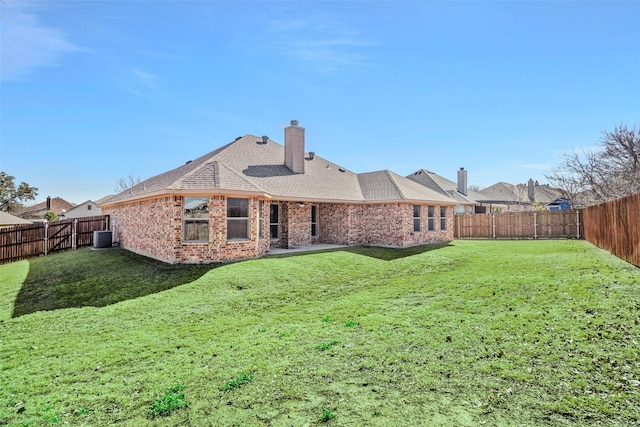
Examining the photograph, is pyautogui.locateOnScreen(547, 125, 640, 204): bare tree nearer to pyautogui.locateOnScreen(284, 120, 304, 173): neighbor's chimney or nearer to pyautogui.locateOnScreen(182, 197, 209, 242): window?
pyautogui.locateOnScreen(284, 120, 304, 173): neighbor's chimney

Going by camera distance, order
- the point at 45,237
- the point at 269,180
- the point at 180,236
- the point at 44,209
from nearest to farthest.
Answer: the point at 180,236 → the point at 269,180 → the point at 45,237 → the point at 44,209

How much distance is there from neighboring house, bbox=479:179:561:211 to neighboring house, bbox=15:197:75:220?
61.0m

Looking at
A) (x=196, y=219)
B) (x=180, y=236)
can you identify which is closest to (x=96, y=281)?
(x=180, y=236)

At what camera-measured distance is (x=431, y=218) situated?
59.5ft

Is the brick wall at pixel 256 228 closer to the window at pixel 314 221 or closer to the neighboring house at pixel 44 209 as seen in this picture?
the window at pixel 314 221

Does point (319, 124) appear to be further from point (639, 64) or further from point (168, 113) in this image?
point (639, 64)

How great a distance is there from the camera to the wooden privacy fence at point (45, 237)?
16.1 m

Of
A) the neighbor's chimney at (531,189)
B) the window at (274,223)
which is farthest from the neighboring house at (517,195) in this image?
the window at (274,223)

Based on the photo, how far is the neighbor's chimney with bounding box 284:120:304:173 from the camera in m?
17.2

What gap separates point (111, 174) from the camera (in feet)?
151

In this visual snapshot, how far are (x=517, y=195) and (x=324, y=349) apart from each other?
4947 centimetres

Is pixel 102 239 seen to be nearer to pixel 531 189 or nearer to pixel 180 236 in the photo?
pixel 180 236

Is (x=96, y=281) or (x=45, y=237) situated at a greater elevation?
(x=45, y=237)

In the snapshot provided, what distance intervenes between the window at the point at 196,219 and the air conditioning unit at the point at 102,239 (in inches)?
332
